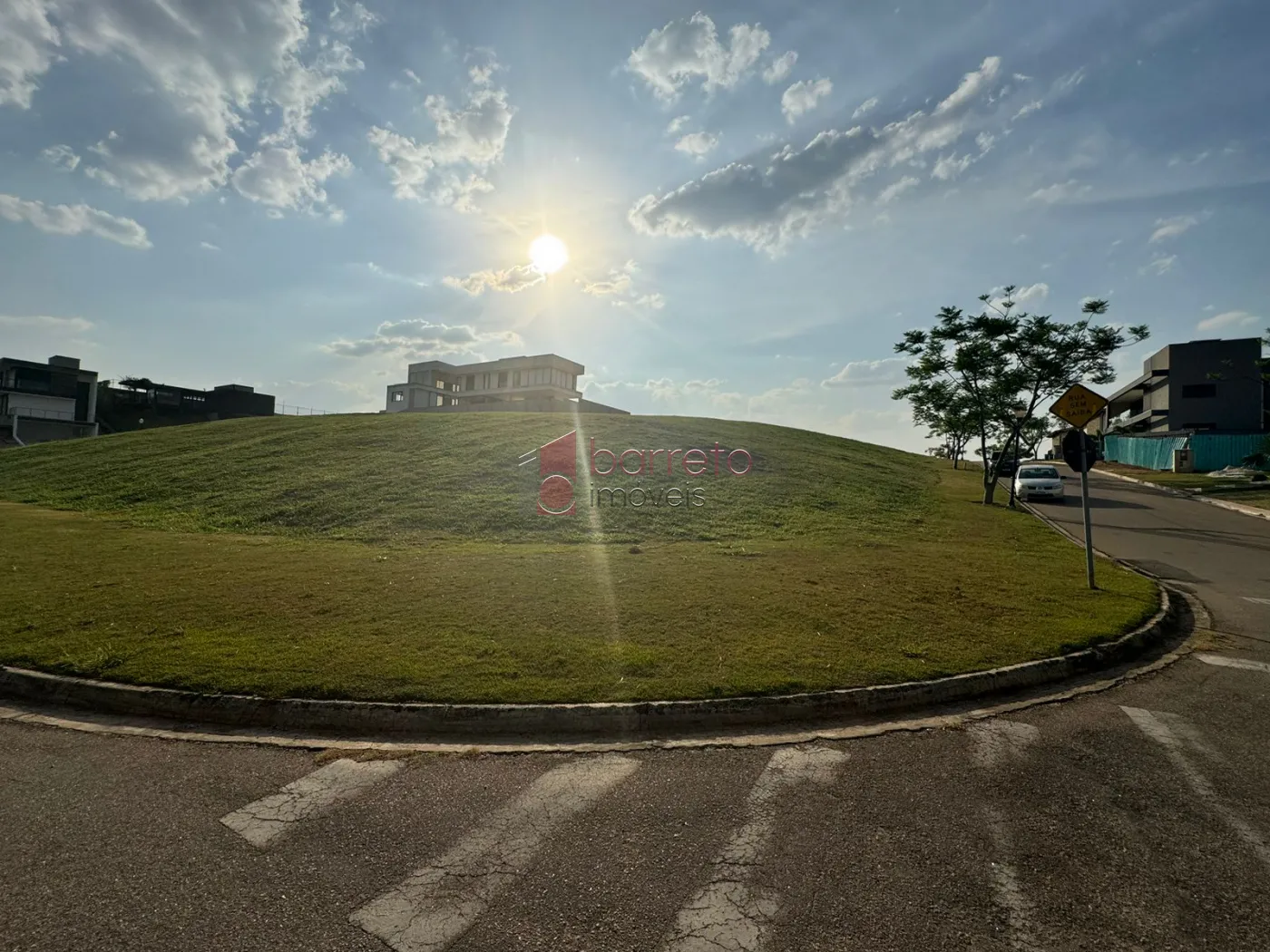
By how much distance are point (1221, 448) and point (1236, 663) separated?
50935 millimetres

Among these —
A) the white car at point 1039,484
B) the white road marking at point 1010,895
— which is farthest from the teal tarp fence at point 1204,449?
the white road marking at point 1010,895

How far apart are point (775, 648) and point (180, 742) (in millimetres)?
5420

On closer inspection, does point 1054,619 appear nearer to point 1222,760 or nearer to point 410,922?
point 1222,760

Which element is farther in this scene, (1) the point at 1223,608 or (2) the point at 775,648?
(1) the point at 1223,608

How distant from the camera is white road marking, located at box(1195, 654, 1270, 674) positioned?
6.63 metres

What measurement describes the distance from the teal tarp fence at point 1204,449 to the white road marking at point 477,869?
180 feet

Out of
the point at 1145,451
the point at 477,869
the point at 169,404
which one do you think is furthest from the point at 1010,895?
the point at 169,404

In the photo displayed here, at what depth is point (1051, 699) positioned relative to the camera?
5.77 meters

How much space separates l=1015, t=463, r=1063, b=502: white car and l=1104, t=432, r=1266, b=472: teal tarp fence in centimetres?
2611

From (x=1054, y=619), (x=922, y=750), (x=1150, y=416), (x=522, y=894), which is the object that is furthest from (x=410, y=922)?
(x=1150, y=416)

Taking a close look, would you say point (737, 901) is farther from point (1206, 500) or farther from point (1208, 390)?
point (1208, 390)

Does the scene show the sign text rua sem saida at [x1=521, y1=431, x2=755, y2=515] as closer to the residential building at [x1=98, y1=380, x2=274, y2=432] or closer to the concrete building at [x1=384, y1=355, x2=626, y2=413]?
the concrete building at [x1=384, y1=355, x2=626, y2=413]

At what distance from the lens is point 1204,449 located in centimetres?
4384

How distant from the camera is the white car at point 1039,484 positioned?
26.3 m
